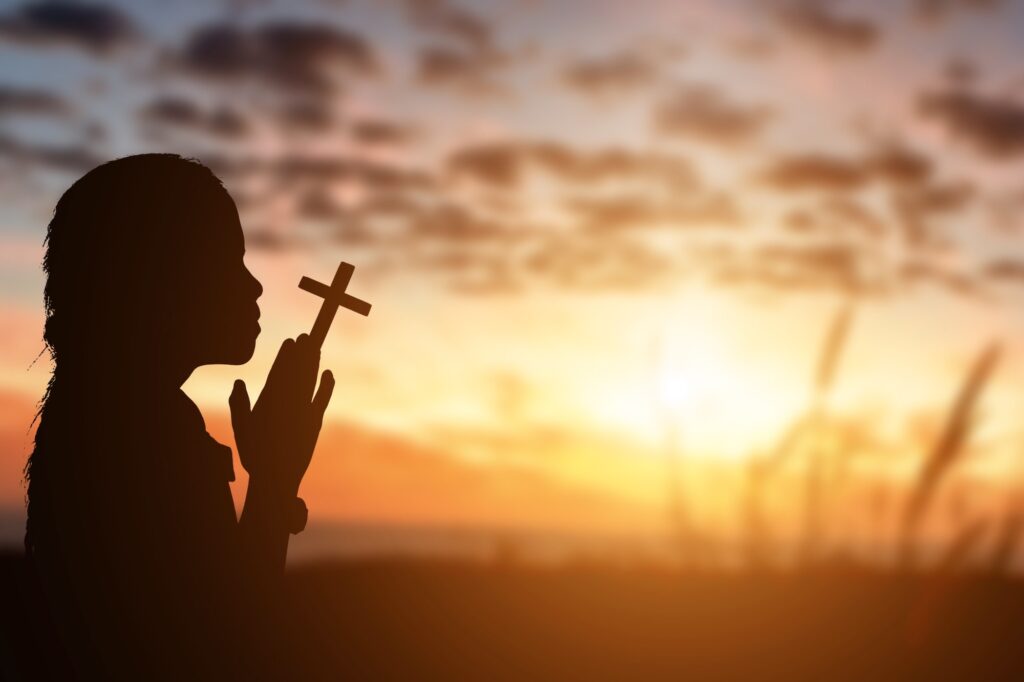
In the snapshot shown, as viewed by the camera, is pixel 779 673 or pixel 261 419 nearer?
pixel 261 419

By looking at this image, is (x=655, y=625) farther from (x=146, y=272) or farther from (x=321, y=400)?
(x=146, y=272)

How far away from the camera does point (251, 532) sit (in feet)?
11.3

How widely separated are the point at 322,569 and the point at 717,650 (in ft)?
13.6

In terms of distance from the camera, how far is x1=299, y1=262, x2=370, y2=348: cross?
3838 mm

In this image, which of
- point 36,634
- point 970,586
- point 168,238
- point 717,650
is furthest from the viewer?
point 970,586

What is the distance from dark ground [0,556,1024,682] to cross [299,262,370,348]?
3.73 metres

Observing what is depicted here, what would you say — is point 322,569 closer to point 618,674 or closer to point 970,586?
point 618,674

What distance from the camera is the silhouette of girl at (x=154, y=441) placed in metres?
3.21

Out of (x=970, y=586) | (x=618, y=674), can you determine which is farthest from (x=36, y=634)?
(x=970, y=586)

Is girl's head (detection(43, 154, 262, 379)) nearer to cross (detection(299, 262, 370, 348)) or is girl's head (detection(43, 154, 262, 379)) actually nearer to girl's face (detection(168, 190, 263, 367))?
girl's face (detection(168, 190, 263, 367))

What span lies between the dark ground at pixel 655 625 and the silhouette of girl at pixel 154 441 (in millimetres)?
3792

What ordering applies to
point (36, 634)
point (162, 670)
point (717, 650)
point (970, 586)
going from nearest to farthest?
point (162, 670) < point (36, 634) < point (717, 650) < point (970, 586)

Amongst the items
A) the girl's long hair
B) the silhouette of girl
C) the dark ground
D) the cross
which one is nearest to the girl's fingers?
the silhouette of girl

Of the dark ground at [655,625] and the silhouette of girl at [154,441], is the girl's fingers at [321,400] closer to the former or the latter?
the silhouette of girl at [154,441]
